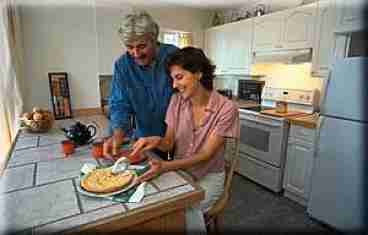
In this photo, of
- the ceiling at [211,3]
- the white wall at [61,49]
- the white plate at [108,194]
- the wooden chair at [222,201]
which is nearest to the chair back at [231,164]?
the wooden chair at [222,201]

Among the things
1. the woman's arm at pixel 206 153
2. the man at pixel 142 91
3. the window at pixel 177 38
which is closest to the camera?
the woman's arm at pixel 206 153

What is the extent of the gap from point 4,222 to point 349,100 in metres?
2.03

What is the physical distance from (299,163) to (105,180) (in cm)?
203

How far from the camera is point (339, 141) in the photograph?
1.83m

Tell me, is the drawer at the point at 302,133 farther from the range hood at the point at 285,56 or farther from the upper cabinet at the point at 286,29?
the upper cabinet at the point at 286,29

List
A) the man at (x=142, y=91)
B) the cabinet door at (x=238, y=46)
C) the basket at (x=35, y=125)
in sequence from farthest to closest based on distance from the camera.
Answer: the cabinet door at (x=238, y=46)
the basket at (x=35, y=125)
the man at (x=142, y=91)

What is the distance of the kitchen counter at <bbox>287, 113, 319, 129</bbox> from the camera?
7.20 feet

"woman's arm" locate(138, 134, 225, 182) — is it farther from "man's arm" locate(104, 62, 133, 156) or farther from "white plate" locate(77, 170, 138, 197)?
"man's arm" locate(104, 62, 133, 156)

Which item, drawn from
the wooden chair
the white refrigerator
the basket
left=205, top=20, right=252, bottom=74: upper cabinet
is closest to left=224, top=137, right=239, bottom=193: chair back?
the wooden chair

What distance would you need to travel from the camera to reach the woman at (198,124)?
1.20m

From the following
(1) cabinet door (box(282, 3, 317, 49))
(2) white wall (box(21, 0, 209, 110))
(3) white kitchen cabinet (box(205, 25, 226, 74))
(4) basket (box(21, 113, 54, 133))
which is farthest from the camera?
(3) white kitchen cabinet (box(205, 25, 226, 74))

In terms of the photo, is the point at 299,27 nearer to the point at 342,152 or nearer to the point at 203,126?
the point at 342,152

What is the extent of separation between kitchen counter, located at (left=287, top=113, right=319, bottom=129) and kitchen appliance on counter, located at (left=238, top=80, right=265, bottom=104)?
102 centimetres

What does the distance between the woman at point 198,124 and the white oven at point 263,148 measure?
141 centimetres
